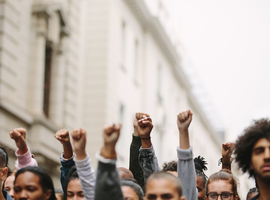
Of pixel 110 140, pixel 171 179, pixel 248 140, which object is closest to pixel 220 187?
pixel 248 140

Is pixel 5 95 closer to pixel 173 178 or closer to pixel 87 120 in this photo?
pixel 87 120

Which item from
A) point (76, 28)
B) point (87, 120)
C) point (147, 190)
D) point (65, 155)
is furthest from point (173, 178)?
point (87, 120)

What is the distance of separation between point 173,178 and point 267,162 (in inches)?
27.2

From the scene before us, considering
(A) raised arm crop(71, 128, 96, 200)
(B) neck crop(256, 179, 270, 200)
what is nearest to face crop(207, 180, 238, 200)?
(B) neck crop(256, 179, 270, 200)

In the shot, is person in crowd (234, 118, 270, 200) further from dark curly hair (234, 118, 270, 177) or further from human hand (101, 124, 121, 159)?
human hand (101, 124, 121, 159)

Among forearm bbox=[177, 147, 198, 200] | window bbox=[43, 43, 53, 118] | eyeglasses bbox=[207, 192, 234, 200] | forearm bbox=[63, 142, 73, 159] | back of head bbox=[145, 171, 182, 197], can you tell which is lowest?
back of head bbox=[145, 171, 182, 197]

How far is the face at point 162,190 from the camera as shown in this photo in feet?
12.7

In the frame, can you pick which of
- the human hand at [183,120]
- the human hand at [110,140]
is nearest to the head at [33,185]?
the human hand at [110,140]

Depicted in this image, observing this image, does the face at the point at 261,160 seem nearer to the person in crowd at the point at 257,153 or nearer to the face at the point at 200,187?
the person in crowd at the point at 257,153

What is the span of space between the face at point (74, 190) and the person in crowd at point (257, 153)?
1413 millimetres

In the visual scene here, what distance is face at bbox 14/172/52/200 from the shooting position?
4113 millimetres

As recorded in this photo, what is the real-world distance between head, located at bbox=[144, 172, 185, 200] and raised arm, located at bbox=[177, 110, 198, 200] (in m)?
0.32

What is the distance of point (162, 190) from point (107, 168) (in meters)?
0.55

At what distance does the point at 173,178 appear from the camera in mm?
3988
